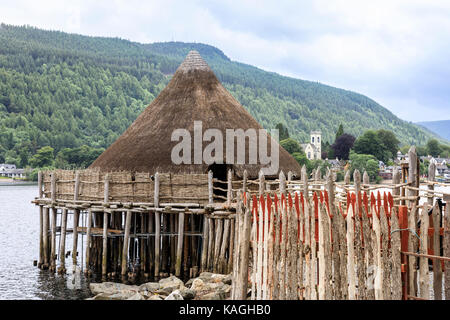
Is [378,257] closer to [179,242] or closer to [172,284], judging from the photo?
[172,284]

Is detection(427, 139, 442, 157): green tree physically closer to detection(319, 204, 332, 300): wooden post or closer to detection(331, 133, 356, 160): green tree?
detection(331, 133, 356, 160): green tree

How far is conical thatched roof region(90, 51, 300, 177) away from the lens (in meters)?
28.1

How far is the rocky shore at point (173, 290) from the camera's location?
18.6 metres

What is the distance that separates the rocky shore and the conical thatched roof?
6315mm

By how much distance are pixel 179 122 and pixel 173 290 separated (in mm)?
10729

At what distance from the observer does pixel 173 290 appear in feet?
68.5

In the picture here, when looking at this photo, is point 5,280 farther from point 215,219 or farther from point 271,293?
point 271,293

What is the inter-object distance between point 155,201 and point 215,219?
8.12 feet

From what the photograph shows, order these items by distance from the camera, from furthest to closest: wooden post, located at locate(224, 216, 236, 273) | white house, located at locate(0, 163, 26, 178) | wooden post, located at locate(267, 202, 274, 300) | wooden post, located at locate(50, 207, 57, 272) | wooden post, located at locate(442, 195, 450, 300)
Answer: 1. white house, located at locate(0, 163, 26, 178)
2. wooden post, located at locate(50, 207, 57, 272)
3. wooden post, located at locate(224, 216, 236, 273)
4. wooden post, located at locate(267, 202, 274, 300)
5. wooden post, located at locate(442, 195, 450, 300)

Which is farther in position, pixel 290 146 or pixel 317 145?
pixel 317 145

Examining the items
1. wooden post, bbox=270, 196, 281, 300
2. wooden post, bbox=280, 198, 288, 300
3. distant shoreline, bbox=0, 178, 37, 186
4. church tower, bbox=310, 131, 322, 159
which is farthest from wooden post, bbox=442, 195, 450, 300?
church tower, bbox=310, 131, 322, 159

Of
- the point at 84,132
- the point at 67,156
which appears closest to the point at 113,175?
the point at 67,156

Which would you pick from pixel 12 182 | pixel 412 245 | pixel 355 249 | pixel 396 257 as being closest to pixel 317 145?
pixel 12 182

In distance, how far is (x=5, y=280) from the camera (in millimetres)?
28031
